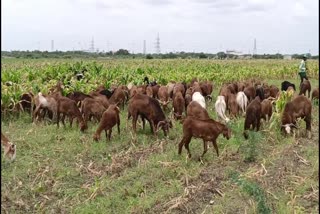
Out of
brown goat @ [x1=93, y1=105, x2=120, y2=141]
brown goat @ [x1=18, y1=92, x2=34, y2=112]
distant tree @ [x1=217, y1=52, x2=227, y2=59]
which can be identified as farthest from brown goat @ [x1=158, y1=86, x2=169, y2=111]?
distant tree @ [x1=217, y1=52, x2=227, y2=59]

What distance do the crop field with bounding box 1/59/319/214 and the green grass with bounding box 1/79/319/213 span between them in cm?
1

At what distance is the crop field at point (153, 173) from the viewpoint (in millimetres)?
5598

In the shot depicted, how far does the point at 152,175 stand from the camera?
22.0 feet

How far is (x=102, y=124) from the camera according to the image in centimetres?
847

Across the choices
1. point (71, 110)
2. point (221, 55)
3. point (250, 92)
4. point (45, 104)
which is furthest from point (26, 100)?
point (221, 55)

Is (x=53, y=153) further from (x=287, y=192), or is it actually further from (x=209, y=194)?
(x=287, y=192)

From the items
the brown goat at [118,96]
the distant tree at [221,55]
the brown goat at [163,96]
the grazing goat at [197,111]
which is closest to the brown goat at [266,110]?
the grazing goat at [197,111]

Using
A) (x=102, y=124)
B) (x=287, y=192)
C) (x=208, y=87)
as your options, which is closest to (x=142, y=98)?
(x=102, y=124)

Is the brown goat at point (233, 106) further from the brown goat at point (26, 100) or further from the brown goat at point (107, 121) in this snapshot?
A: the brown goat at point (26, 100)

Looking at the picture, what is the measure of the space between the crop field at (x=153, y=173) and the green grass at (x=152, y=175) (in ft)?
0.05

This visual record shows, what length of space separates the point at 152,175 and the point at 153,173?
0.09 meters

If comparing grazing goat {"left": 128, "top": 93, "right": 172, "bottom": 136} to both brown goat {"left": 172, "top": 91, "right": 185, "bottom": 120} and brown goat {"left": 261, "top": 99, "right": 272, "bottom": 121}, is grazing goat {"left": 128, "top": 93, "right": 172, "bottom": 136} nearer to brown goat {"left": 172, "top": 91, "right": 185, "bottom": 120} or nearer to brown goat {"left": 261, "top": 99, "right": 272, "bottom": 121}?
brown goat {"left": 172, "top": 91, "right": 185, "bottom": 120}

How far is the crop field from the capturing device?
5.60 metres

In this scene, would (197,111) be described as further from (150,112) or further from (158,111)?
(150,112)
